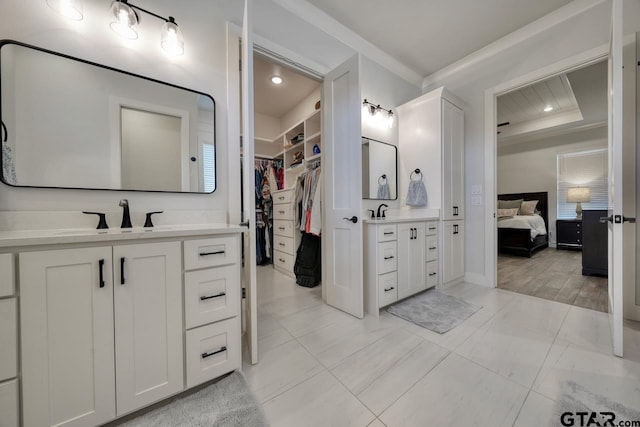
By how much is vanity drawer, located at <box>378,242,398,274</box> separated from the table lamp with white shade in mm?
5682

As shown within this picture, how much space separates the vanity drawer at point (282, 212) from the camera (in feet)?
9.94

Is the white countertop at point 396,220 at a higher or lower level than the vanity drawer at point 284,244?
higher

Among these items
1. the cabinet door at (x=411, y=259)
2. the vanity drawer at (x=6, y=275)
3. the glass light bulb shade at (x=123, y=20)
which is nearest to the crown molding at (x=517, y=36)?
the cabinet door at (x=411, y=259)

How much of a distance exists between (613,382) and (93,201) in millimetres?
2899

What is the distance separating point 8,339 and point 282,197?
8.45ft

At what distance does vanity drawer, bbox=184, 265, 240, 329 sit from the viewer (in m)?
1.08

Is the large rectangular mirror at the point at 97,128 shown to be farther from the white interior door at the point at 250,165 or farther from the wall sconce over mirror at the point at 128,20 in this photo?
the white interior door at the point at 250,165

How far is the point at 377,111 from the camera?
2.66 metres

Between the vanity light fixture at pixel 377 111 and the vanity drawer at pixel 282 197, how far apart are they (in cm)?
135

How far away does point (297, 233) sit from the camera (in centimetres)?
298

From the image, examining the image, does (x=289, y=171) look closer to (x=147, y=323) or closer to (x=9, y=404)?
(x=147, y=323)

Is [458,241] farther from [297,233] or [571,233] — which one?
[571,233]

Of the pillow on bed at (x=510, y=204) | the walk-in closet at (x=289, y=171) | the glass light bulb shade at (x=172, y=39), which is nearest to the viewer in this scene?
the glass light bulb shade at (x=172, y=39)

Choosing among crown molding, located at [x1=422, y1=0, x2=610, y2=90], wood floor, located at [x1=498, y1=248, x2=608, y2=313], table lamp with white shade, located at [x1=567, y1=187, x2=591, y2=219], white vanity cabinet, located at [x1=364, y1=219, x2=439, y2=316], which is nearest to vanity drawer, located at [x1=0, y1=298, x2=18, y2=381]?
white vanity cabinet, located at [x1=364, y1=219, x2=439, y2=316]
